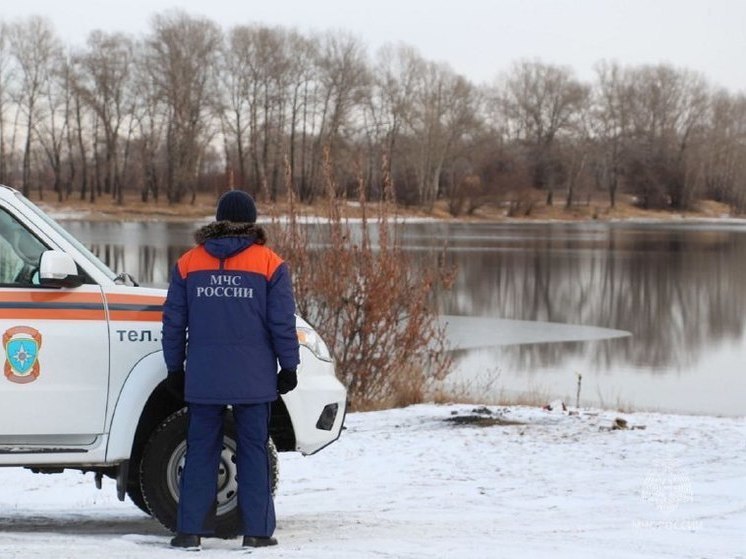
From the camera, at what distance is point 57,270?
17.6ft

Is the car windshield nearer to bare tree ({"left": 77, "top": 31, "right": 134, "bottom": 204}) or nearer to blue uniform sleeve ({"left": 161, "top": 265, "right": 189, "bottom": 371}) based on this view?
blue uniform sleeve ({"left": 161, "top": 265, "right": 189, "bottom": 371})

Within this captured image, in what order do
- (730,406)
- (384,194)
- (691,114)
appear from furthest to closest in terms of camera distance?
1. (691,114)
2. (730,406)
3. (384,194)

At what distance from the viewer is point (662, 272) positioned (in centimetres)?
3712

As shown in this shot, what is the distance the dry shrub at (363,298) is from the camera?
1310 centimetres

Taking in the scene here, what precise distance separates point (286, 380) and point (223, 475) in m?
Answer: 0.75

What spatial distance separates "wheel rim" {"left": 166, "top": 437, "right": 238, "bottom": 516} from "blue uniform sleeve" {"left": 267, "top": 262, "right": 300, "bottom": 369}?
Result: 0.68 metres

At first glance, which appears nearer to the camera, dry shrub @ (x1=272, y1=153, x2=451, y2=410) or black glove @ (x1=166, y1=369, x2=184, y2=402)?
black glove @ (x1=166, y1=369, x2=184, y2=402)

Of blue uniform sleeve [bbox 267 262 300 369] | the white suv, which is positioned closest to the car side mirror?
the white suv

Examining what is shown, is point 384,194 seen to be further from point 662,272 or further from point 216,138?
point 216,138

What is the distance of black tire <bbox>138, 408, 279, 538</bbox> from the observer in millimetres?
5699

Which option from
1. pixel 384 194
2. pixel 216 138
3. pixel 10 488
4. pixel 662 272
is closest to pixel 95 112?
pixel 216 138

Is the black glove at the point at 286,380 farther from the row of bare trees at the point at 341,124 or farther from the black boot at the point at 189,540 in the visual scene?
the row of bare trees at the point at 341,124

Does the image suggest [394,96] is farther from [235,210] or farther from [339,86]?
[235,210]

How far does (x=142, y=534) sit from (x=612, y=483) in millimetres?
3556
